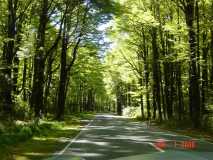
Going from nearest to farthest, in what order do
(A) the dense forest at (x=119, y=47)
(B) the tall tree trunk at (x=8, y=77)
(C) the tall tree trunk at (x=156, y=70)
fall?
1. (B) the tall tree trunk at (x=8, y=77)
2. (A) the dense forest at (x=119, y=47)
3. (C) the tall tree trunk at (x=156, y=70)

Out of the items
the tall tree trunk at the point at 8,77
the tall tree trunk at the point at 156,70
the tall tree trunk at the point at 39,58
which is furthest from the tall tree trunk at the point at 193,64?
the tall tree trunk at the point at 156,70

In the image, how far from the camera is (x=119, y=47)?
58438 mm

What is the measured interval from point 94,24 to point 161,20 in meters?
6.92

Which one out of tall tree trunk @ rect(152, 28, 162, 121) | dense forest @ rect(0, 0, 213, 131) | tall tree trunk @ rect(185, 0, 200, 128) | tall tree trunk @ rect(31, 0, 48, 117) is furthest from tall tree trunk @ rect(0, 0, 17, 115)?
tall tree trunk @ rect(152, 28, 162, 121)

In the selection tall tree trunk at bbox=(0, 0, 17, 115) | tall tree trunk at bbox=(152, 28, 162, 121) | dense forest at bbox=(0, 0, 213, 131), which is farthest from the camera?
tall tree trunk at bbox=(152, 28, 162, 121)

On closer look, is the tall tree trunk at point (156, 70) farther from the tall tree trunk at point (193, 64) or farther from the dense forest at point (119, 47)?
the tall tree trunk at point (193, 64)

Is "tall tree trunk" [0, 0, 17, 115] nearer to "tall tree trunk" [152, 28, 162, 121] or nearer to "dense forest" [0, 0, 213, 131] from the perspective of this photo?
"dense forest" [0, 0, 213, 131]

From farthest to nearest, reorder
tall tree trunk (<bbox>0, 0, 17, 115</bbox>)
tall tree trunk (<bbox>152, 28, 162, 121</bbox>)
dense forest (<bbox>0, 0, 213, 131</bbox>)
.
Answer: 1. tall tree trunk (<bbox>152, 28, 162, 121</bbox>)
2. dense forest (<bbox>0, 0, 213, 131</bbox>)
3. tall tree trunk (<bbox>0, 0, 17, 115</bbox>)

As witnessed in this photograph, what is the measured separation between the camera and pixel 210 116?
30.2 m

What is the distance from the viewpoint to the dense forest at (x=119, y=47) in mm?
31203

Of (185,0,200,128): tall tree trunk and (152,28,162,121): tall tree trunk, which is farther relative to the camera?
(152,28,162,121): tall tree trunk

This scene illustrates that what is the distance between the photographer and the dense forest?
31.2 m

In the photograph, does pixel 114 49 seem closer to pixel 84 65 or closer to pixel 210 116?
pixel 84 65

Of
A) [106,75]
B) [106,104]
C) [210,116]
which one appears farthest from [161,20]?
[106,104]
